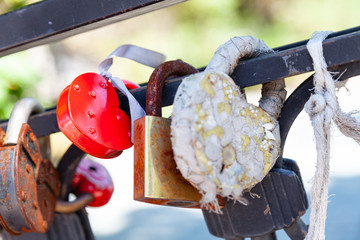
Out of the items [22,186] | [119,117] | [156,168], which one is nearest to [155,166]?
[156,168]

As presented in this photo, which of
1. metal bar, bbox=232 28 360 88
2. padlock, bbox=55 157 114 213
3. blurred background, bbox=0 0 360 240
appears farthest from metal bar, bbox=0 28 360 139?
blurred background, bbox=0 0 360 240

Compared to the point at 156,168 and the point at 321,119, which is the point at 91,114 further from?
the point at 321,119

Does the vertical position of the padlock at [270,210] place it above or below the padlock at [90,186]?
above

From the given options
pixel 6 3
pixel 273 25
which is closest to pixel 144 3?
Answer: pixel 6 3

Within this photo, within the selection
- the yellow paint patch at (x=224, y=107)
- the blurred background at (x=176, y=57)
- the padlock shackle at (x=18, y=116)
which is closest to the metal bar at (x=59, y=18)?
the padlock shackle at (x=18, y=116)

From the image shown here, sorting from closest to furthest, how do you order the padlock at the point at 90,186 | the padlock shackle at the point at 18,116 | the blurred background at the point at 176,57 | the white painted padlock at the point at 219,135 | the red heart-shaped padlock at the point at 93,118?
the white painted padlock at the point at 219,135, the red heart-shaped padlock at the point at 93,118, the padlock shackle at the point at 18,116, the padlock at the point at 90,186, the blurred background at the point at 176,57

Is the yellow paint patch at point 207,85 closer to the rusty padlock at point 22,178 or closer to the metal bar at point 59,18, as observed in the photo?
the metal bar at point 59,18
